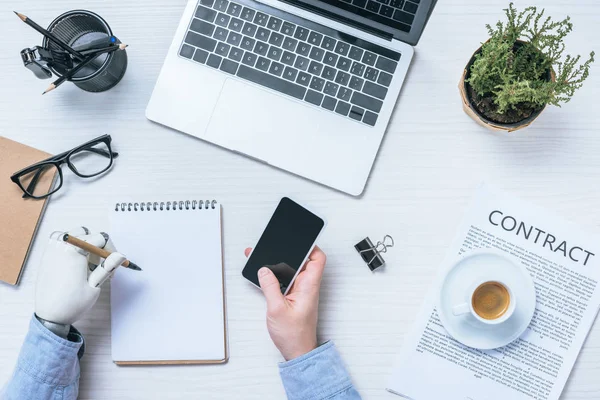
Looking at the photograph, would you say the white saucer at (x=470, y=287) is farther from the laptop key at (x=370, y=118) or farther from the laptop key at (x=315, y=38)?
the laptop key at (x=315, y=38)

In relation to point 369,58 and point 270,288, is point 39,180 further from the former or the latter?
point 369,58

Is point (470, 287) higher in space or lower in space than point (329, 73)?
lower

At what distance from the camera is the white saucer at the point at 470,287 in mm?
831

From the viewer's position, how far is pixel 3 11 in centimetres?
90

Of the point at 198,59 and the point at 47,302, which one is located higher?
the point at 198,59

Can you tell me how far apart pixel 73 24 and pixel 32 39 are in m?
0.11

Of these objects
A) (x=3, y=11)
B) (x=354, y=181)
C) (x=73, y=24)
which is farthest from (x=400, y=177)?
(x=3, y=11)

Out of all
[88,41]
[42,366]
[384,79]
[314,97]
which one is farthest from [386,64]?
[42,366]

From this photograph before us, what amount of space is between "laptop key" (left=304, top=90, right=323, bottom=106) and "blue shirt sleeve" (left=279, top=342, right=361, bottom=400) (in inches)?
15.4

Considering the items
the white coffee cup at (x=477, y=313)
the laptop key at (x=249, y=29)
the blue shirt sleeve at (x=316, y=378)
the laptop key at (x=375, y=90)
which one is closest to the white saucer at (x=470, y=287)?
the white coffee cup at (x=477, y=313)

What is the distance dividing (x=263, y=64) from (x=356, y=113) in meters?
0.17

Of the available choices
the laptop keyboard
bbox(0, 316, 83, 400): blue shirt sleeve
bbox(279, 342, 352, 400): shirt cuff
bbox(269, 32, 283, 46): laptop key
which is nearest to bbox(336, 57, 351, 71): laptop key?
the laptop keyboard

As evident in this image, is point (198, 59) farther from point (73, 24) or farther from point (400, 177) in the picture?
point (400, 177)

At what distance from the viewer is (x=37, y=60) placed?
76 cm
